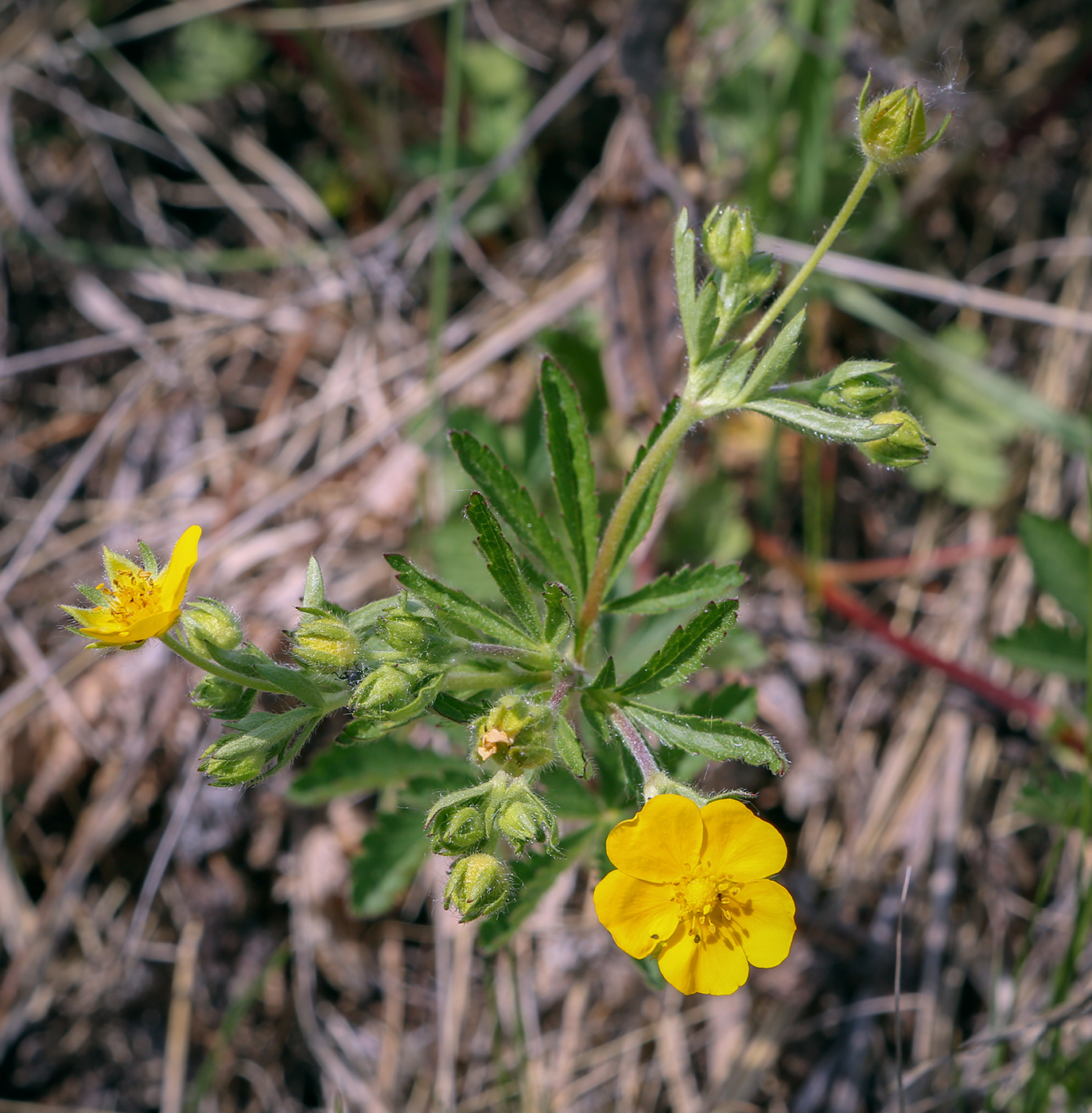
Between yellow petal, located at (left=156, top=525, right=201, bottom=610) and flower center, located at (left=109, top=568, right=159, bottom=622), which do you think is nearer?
yellow petal, located at (left=156, top=525, right=201, bottom=610)

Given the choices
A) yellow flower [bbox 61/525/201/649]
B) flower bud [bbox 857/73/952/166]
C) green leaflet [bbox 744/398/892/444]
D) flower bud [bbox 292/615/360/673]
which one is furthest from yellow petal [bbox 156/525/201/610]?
flower bud [bbox 857/73/952/166]

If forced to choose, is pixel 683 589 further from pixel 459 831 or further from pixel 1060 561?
pixel 1060 561

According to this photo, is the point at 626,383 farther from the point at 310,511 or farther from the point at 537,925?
the point at 537,925

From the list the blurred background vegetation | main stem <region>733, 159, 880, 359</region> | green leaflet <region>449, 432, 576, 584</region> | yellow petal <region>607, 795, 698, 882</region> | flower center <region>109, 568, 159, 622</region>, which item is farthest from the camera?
the blurred background vegetation

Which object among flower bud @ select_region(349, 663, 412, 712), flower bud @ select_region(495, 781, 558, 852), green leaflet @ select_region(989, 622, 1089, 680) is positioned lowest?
green leaflet @ select_region(989, 622, 1089, 680)

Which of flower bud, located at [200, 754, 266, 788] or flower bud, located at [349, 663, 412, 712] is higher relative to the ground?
flower bud, located at [349, 663, 412, 712]

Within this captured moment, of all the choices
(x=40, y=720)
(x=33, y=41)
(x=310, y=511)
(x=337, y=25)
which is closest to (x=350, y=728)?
(x=310, y=511)

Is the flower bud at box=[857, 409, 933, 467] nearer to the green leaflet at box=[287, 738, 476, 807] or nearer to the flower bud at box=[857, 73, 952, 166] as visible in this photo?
the flower bud at box=[857, 73, 952, 166]
